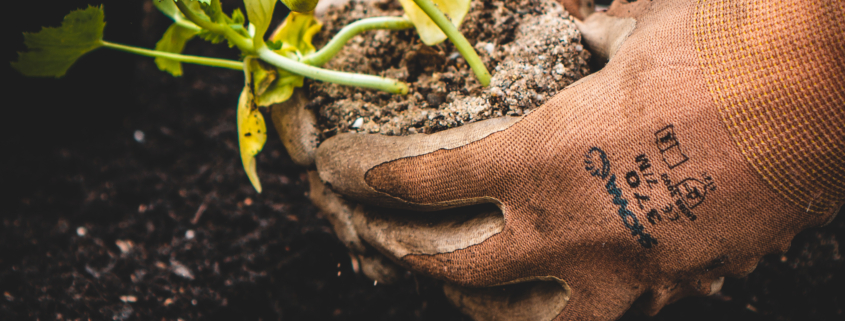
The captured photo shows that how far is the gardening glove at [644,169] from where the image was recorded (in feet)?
2.02

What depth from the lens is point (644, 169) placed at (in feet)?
2.24

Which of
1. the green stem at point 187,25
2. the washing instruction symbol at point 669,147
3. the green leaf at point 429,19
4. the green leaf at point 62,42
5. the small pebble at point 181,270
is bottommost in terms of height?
the washing instruction symbol at point 669,147

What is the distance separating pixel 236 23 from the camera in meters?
0.86

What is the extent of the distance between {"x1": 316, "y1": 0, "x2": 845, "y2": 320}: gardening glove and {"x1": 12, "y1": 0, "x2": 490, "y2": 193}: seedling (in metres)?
0.16

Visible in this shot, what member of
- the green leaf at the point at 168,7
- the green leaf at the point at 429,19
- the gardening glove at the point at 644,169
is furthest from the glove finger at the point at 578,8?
the green leaf at the point at 168,7

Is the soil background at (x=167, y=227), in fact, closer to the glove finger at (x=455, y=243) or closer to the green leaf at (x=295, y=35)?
the glove finger at (x=455, y=243)

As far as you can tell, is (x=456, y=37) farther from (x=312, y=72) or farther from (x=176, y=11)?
(x=176, y=11)

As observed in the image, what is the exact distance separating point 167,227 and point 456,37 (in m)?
1.04

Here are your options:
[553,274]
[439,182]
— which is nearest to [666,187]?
[553,274]

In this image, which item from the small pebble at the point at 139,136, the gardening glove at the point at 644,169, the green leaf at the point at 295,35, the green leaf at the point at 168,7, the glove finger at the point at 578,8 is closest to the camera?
the gardening glove at the point at 644,169

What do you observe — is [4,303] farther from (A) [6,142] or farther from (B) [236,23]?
(B) [236,23]

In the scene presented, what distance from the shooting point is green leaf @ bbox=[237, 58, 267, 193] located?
84cm

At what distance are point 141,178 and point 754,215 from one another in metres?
1.61

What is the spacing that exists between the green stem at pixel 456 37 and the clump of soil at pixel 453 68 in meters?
0.03
